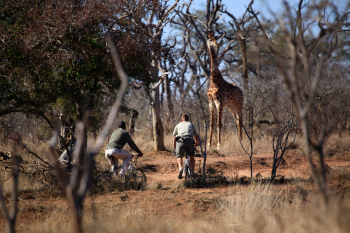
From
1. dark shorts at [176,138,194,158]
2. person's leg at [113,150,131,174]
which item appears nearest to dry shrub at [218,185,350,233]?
dark shorts at [176,138,194,158]

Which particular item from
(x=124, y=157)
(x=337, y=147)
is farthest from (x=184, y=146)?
(x=337, y=147)

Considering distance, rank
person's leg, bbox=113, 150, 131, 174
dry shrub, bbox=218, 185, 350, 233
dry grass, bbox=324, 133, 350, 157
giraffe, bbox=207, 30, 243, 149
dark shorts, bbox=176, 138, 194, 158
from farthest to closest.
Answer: giraffe, bbox=207, 30, 243, 149
dry grass, bbox=324, 133, 350, 157
dark shorts, bbox=176, 138, 194, 158
person's leg, bbox=113, 150, 131, 174
dry shrub, bbox=218, 185, 350, 233

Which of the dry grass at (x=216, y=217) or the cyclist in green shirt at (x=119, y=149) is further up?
the cyclist in green shirt at (x=119, y=149)

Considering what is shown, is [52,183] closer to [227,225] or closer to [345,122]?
[227,225]

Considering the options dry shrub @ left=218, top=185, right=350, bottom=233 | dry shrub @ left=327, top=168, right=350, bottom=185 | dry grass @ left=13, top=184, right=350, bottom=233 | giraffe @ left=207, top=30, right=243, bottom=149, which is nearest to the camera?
dry shrub @ left=218, top=185, right=350, bottom=233

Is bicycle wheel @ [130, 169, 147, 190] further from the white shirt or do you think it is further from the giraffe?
the giraffe

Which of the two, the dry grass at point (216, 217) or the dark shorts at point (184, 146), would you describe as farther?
the dark shorts at point (184, 146)

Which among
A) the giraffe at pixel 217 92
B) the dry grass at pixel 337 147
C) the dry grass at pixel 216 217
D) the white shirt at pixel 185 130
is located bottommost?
the dry grass at pixel 216 217

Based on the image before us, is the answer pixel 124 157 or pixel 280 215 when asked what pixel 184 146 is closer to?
pixel 124 157

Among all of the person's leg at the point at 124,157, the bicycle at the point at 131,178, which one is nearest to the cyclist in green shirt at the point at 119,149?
the person's leg at the point at 124,157

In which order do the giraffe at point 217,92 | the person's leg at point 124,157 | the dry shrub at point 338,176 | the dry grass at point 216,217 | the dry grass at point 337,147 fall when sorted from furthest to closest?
1. the giraffe at point 217,92
2. the dry grass at point 337,147
3. the person's leg at point 124,157
4. the dry shrub at point 338,176
5. the dry grass at point 216,217

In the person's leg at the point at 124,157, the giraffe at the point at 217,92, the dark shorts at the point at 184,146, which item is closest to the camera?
the person's leg at the point at 124,157

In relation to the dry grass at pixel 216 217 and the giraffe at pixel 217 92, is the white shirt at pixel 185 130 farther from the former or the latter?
the giraffe at pixel 217 92

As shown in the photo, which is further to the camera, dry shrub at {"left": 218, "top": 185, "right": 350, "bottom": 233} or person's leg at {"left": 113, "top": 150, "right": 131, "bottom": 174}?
person's leg at {"left": 113, "top": 150, "right": 131, "bottom": 174}
